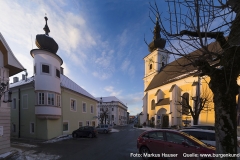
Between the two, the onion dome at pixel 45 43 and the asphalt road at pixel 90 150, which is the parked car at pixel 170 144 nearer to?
the asphalt road at pixel 90 150

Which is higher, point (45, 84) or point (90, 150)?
point (45, 84)

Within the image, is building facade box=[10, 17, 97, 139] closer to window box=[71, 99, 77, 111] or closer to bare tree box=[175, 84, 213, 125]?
window box=[71, 99, 77, 111]

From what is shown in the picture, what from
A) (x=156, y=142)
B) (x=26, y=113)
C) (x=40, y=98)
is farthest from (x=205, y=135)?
(x=26, y=113)

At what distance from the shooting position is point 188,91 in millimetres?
28031

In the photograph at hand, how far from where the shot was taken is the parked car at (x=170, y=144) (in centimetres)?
600

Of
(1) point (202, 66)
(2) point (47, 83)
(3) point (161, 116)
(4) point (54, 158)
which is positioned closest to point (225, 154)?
(1) point (202, 66)

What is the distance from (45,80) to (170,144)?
14613 mm

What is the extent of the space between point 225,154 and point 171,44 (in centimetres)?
272

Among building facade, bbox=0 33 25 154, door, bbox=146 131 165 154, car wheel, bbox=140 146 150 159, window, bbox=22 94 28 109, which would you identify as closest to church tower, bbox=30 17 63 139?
window, bbox=22 94 28 109

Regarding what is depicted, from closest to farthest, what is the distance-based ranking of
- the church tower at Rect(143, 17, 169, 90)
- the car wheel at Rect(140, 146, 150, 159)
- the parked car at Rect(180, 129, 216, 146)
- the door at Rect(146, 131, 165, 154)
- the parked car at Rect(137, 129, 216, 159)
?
the parked car at Rect(137, 129, 216, 159) → the door at Rect(146, 131, 165, 154) → the parked car at Rect(180, 129, 216, 146) → the car wheel at Rect(140, 146, 150, 159) → the church tower at Rect(143, 17, 169, 90)

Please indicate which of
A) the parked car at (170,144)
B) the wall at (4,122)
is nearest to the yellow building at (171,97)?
the parked car at (170,144)

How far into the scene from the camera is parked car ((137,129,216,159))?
6.00 metres

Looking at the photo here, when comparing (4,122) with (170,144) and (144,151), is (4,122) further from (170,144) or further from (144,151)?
(170,144)

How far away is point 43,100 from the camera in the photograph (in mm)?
16812
